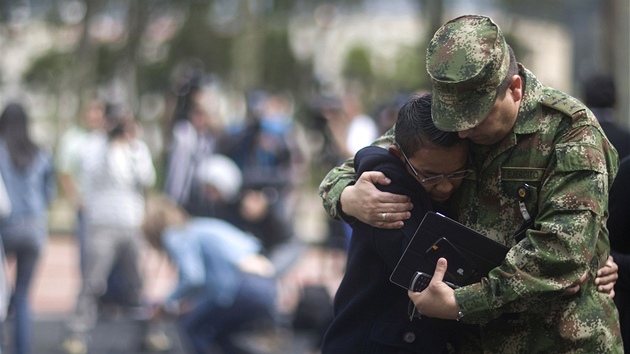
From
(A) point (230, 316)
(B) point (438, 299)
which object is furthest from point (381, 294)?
(A) point (230, 316)

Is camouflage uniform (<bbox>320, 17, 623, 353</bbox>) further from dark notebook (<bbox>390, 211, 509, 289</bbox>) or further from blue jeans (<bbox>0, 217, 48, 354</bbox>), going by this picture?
blue jeans (<bbox>0, 217, 48, 354</bbox>)

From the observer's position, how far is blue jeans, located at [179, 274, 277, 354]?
7.04 meters

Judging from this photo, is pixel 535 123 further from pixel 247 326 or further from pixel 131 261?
pixel 131 261

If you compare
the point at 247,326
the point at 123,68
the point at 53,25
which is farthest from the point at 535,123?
the point at 123,68

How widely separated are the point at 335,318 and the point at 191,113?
267 inches

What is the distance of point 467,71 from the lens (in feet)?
9.14

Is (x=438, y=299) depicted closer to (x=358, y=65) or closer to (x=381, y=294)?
(x=381, y=294)

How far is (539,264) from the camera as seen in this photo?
2.79 metres

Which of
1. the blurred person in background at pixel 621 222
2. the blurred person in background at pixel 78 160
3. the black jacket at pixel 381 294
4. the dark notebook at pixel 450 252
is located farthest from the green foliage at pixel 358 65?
the dark notebook at pixel 450 252

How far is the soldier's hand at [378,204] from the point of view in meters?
3.04

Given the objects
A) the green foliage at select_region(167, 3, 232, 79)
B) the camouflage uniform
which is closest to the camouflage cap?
the camouflage uniform

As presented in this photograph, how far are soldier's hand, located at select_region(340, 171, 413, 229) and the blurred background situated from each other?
3955 mm

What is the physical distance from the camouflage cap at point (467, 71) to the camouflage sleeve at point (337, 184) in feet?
1.56

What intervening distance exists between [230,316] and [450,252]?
14.2 ft
